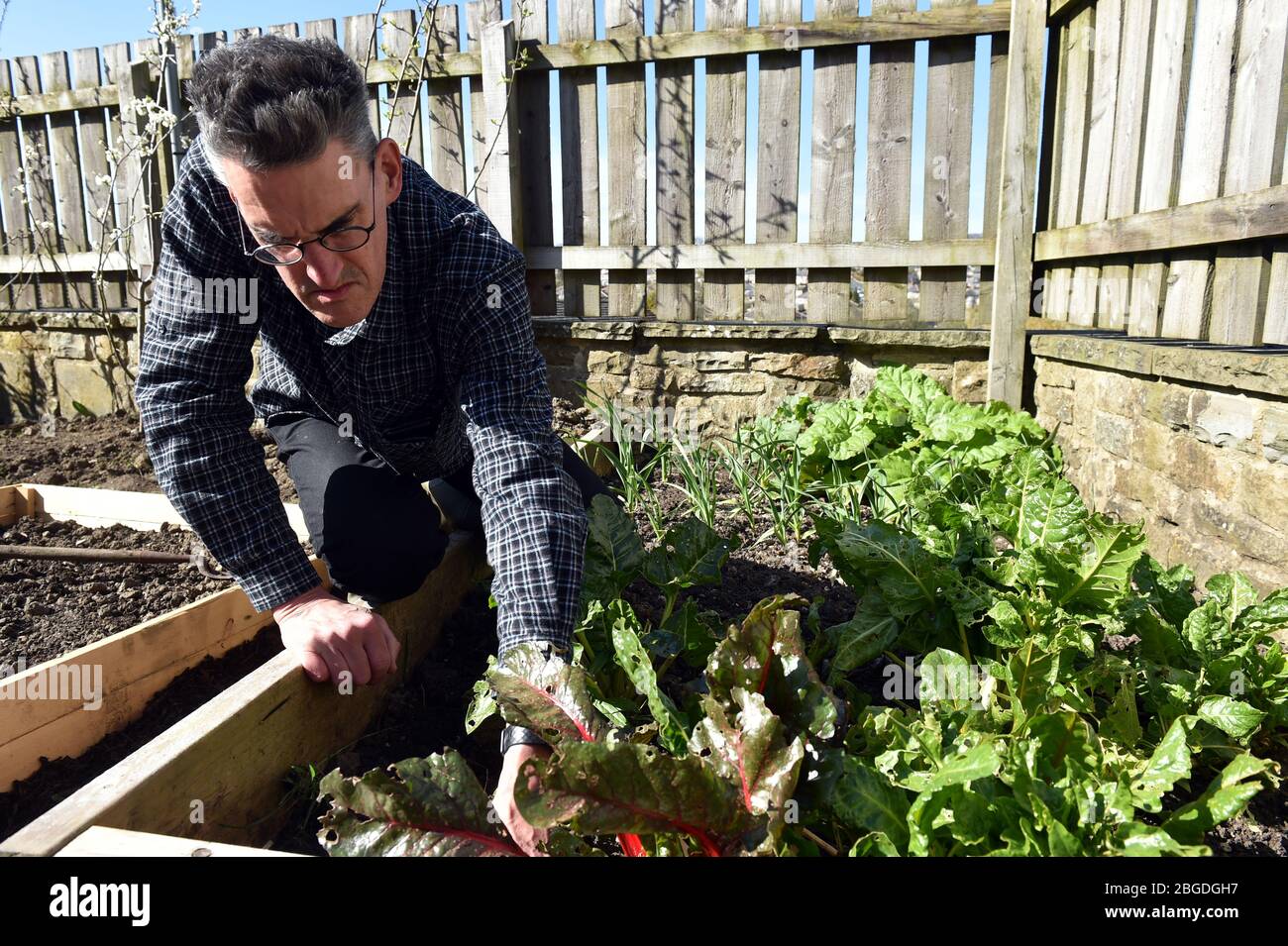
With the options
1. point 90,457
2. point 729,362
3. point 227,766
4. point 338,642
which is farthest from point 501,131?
point 227,766

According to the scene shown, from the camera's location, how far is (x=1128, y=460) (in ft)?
9.67

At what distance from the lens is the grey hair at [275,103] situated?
1.47m

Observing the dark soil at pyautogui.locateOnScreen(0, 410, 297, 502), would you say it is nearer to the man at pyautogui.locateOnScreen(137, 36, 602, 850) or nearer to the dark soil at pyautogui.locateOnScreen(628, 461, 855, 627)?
the man at pyautogui.locateOnScreen(137, 36, 602, 850)

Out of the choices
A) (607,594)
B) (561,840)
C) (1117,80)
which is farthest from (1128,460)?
(561,840)

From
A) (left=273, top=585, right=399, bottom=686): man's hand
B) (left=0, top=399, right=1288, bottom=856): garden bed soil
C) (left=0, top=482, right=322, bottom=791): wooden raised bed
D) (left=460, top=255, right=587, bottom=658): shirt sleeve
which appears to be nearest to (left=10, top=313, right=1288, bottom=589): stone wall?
(left=0, top=399, right=1288, bottom=856): garden bed soil

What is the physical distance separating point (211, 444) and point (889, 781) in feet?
5.05

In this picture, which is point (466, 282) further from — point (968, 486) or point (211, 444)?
point (968, 486)

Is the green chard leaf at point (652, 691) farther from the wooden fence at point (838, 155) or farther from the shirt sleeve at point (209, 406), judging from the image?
the wooden fence at point (838, 155)

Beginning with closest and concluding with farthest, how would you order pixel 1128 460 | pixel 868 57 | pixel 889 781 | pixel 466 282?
pixel 889 781, pixel 466 282, pixel 1128 460, pixel 868 57

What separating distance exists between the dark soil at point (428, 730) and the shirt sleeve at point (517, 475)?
278 millimetres

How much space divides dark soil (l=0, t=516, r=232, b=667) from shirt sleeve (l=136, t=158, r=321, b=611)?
0.70 metres

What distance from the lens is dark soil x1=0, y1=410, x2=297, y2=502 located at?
160 inches

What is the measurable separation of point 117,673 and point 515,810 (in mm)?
1042

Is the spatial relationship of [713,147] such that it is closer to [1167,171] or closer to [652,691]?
[1167,171]
